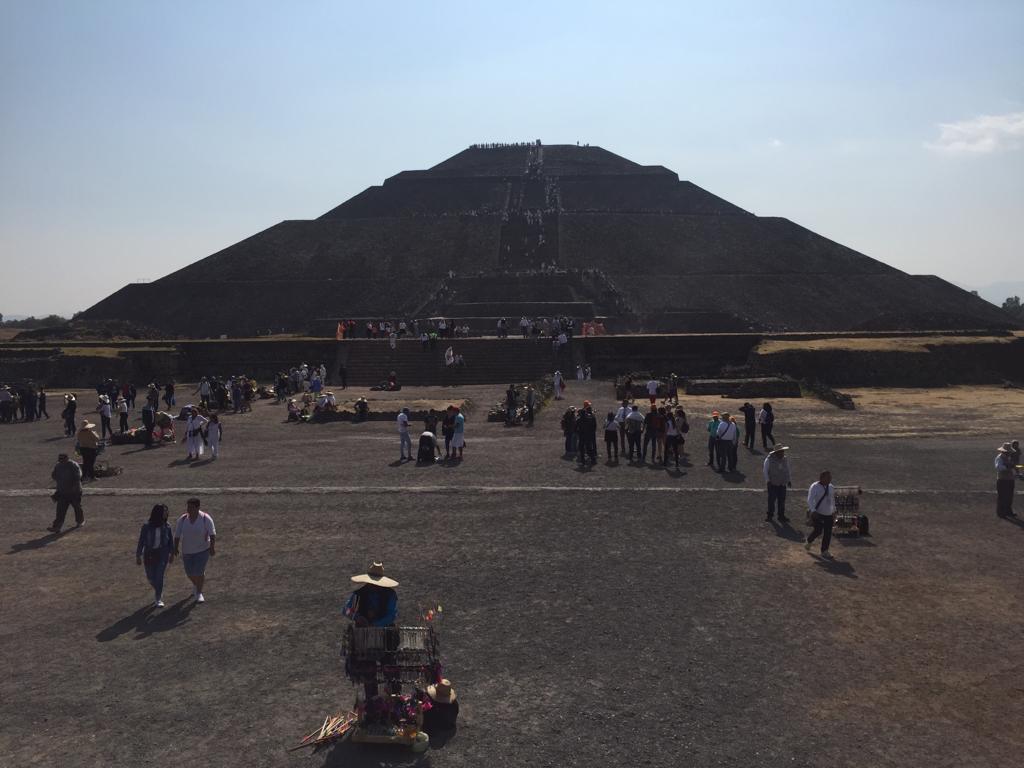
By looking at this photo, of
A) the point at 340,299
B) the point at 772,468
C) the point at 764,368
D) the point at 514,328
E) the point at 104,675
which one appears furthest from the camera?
the point at 340,299

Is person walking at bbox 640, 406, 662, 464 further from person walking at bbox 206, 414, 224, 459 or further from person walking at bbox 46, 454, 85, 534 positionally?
person walking at bbox 46, 454, 85, 534

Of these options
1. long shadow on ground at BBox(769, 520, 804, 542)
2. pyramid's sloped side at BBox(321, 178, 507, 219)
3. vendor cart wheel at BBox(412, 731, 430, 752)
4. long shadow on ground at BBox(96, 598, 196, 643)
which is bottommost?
vendor cart wheel at BBox(412, 731, 430, 752)

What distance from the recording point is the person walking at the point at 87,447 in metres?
16.2

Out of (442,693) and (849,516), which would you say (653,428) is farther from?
(442,693)

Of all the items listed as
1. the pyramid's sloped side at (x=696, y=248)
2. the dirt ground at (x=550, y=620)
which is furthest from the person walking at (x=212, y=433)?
the pyramid's sloped side at (x=696, y=248)

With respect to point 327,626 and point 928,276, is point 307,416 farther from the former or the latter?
point 928,276

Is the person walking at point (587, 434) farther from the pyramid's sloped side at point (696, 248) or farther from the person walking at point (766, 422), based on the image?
the pyramid's sloped side at point (696, 248)

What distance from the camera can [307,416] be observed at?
25.0 meters

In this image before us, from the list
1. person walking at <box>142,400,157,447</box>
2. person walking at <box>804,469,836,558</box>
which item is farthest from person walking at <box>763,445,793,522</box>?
person walking at <box>142,400,157,447</box>

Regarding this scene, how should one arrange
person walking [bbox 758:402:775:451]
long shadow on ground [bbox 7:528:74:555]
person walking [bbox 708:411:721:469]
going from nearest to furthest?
long shadow on ground [bbox 7:528:74:555] → person walking [bbox 708:411:721:469] → person walking [bbox 758:402:775:451]

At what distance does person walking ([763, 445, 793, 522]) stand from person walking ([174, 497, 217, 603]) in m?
7.58

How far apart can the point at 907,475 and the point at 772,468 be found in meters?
5.18

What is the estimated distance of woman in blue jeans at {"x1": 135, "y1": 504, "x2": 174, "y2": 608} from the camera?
941 centimetres

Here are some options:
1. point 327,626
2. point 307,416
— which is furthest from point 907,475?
point 307,416
